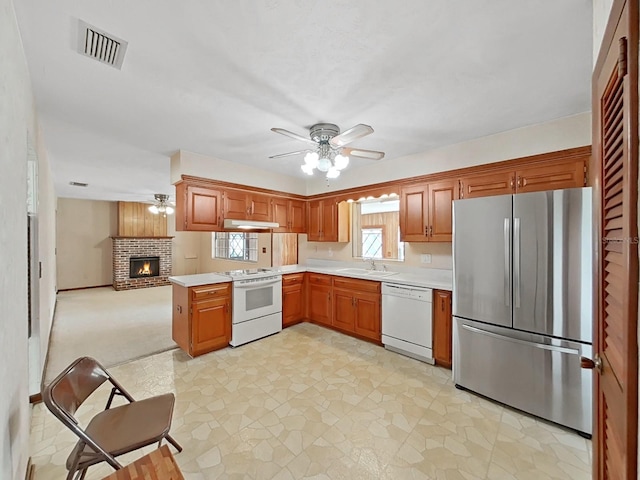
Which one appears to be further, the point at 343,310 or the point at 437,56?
the point at 343,310

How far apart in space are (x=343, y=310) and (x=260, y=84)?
119 inches

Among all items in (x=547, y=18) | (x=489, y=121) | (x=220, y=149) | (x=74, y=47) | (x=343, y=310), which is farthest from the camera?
(x=343, y=310)

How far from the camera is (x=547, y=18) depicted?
138 cm

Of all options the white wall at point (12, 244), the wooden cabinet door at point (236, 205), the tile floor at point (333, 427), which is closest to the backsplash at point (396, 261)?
the tile floor at point (333, 427)

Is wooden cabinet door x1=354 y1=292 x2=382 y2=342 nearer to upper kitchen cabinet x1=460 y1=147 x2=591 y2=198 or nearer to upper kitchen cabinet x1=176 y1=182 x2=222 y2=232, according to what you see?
upper kitchen cabinet x1=460 y1=147 x2=591 y2=198

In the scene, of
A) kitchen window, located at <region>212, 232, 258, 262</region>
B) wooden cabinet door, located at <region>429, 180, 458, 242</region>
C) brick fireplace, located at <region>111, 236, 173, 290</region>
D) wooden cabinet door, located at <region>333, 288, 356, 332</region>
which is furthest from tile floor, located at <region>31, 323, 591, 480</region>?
brick fireplace, located at <region>111, 236, 173, 290</region>

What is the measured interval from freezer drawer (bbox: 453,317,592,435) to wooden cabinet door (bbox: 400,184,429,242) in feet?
3.88

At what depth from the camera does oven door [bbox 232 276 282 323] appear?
3547mm

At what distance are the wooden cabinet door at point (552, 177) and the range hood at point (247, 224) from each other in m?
3.12

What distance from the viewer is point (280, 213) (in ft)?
14.9

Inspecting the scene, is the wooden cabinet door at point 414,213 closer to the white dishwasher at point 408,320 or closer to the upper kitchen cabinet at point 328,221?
the white dishwasher at point 408,320

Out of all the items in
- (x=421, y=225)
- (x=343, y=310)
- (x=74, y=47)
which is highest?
(x=74, y=47)

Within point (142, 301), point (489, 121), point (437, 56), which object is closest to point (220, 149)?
point (437, 56)

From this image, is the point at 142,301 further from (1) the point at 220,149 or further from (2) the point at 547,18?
(2) the point at 547,18
